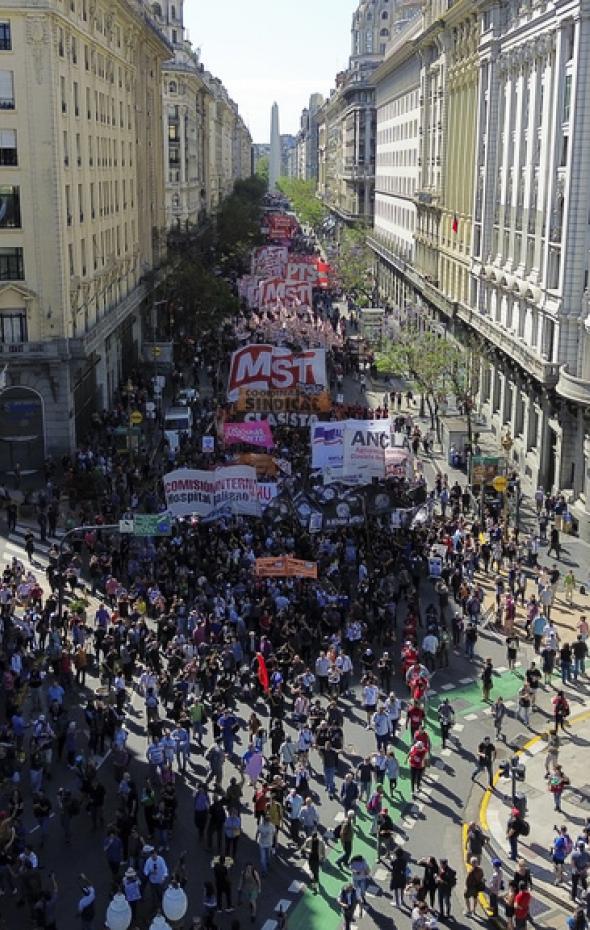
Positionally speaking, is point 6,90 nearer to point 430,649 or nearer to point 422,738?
point 430,649

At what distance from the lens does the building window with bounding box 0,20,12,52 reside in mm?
45375

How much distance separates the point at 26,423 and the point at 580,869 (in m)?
34.9

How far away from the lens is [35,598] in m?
31.9

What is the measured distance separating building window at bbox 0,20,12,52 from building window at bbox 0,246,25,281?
832 cm

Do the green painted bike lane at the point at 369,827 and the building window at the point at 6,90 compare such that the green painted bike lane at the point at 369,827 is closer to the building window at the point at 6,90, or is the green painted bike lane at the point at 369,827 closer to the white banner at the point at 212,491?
the white banner at the point at 212,491

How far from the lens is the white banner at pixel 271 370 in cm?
4372

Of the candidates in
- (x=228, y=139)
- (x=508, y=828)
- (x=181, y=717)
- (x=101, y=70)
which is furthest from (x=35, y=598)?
(x=228, y=139)

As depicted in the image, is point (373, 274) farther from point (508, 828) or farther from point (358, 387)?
point (508, 828)

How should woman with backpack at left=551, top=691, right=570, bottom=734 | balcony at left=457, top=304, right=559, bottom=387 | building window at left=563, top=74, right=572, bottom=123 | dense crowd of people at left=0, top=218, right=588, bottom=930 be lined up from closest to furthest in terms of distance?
dense crowd of people at left=0, top=218, right=588, bottom=930 < woman with backpack at left=551, top=691, right=570, bottom=734 < building window at left=563, top=74, right=572, bottom=123 < balcony at left=457, top=304, right=559, bottom=387

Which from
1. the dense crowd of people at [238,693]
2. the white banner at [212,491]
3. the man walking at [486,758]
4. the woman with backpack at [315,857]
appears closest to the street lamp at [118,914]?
the dense crowd of people at [238,693]

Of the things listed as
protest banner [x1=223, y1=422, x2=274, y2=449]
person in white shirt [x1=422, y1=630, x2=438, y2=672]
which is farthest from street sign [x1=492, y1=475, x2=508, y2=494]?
person in white shirt [x1=422, y1=630, x2=438, y2=672]

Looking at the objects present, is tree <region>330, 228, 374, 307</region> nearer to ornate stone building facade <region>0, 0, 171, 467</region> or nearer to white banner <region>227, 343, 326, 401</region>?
ornate stone building facade <region>0, 0, 171, 467</region>

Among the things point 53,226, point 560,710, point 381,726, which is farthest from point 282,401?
point 381,726

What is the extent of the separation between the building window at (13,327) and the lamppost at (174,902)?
3343 cm
